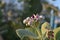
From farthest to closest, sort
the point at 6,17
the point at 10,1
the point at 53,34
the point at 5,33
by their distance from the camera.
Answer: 1. the point at 10,1
2. the point at 6,17
3. the point at 5,33
4. the point at 53,34

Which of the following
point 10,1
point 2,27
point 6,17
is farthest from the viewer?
point 10,1

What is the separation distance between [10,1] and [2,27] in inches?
27.6

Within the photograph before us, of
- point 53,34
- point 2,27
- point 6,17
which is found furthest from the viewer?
point 6,17

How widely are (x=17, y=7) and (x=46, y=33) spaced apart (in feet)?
6.31

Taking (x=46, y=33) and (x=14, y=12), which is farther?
(x=14, y=12)

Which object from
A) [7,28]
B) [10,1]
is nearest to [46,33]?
[7,28]

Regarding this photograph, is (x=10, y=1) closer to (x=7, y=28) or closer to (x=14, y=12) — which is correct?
(x=14, y=12)

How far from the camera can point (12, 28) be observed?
1.73 meters

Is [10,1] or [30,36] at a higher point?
[30,36]

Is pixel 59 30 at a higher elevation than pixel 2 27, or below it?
higher

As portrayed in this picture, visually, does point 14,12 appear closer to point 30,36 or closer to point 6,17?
point 6,17

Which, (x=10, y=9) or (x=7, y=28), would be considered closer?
(x=7, y=28)

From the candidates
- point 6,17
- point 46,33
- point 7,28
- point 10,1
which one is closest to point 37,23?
point 46,33

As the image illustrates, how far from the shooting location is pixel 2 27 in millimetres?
1795
